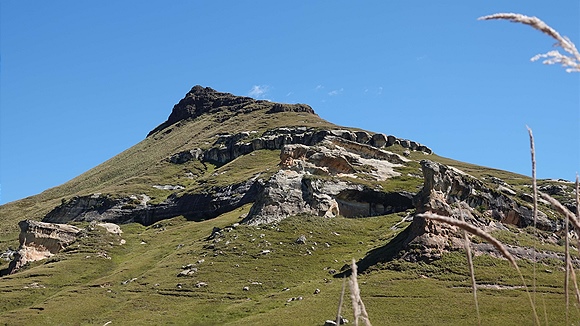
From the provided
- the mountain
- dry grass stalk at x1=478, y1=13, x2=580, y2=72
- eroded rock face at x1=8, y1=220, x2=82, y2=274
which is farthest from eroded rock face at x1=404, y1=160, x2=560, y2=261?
eroded rock face at x1=8, y1=220, x2=82, y2=274

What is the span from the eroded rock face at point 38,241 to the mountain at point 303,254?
0.20 metres

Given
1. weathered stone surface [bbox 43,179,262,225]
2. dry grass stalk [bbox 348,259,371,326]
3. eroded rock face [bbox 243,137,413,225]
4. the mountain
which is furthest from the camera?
weathered stone surface [bbox 43,179,262,225]

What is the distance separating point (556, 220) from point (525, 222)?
4.77 m

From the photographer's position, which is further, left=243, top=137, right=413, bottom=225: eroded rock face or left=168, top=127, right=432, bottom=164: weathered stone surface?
left=168, top=127, right=432, bottom=164: weathered stone surface

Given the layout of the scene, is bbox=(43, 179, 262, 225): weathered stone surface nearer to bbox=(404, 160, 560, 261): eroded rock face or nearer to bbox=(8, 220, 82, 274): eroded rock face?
bbox=(8, 220, 82, 274): eroded rock face

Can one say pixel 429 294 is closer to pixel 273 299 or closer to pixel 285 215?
pixel 273 299

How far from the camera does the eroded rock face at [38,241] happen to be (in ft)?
286

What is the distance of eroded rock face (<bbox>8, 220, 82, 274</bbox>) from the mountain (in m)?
0.20

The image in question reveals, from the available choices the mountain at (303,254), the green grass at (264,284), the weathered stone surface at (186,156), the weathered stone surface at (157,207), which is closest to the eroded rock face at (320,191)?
the mountain at (303,254)

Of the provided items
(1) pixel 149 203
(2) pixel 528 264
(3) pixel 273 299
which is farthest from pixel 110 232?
(2) pixel 528 264

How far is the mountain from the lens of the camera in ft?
151

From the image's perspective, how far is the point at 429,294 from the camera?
45.4 meters

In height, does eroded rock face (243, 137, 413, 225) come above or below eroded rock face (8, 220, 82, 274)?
above

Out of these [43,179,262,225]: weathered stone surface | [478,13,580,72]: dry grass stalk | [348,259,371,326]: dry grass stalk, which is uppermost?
[43,179,262,225]: weathered stone surface
